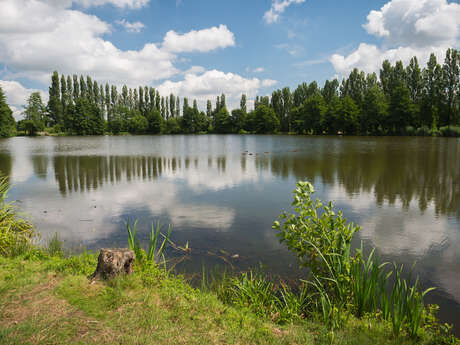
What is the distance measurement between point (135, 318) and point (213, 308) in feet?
3.34

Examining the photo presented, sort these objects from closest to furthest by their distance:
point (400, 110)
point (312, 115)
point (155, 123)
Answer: point (400, 110) → point (312, 115) → point (155, 123)

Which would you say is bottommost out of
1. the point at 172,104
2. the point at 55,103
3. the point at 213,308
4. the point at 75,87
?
the point at 213,308

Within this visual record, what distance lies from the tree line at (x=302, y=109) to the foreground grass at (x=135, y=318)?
231ft

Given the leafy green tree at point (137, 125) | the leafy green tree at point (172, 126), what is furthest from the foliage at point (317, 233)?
the leafy green tree at point (172, 126)

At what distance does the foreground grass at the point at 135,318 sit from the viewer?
11.4ft

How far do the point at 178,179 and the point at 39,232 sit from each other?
8381mm

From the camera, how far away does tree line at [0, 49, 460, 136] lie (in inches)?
2763

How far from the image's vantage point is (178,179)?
52.6 ft

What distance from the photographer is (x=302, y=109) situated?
9769 cm

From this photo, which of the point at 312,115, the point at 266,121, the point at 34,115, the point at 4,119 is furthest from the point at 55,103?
the point at 312,115

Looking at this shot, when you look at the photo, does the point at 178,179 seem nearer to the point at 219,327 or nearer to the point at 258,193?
the point at 258,193

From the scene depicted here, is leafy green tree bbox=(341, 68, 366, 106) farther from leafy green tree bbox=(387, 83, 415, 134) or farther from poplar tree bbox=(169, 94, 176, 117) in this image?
poplar tree bbox=(169, 94, 176, 117)

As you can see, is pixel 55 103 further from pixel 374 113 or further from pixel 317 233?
pixel 317 233

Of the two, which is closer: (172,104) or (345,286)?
(345,286)
